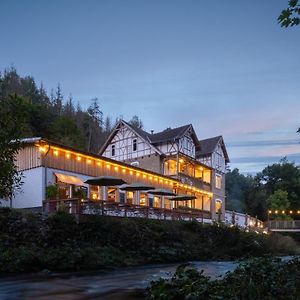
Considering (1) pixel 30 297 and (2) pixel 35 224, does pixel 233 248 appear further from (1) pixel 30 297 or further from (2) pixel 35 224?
(1) pixel 30 297

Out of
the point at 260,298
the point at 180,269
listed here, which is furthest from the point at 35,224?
the point at 260,298

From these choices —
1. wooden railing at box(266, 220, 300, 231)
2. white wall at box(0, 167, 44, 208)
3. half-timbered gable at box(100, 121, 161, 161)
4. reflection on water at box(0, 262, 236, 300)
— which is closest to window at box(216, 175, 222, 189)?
wooden railing at box(266, 220, 300, 231)

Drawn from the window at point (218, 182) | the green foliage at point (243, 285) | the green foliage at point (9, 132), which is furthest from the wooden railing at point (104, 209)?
the window at point (218, 182)

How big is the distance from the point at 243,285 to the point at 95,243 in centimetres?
1543

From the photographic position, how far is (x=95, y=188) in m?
35.4

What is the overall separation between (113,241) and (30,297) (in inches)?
486

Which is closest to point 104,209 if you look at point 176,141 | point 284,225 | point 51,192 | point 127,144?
point 51,192

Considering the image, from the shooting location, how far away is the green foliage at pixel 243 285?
843 centimetres

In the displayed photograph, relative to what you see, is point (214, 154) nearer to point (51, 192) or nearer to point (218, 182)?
point (218, 182)

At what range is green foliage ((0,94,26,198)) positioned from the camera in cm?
923

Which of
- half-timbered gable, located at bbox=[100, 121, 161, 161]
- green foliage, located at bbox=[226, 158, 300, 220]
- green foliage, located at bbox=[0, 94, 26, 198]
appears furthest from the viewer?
green foliage, located at bbox=[226, 158, 300, 220]

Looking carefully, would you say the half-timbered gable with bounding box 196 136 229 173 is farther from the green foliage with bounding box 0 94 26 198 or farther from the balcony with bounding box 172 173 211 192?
the green foliage with bounding box 0 94 26 198

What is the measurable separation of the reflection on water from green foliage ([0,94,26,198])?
478cm

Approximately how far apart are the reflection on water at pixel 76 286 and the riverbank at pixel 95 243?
5.42 ft
